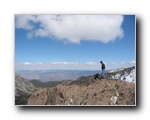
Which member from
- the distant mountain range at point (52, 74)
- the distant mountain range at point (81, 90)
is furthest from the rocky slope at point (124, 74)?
the distant mountain range at point (52, 74)

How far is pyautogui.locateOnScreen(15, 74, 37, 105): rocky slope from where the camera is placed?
21.0 feet

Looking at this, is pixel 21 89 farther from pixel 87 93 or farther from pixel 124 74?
pixel 124 74

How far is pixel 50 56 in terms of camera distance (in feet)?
21.0

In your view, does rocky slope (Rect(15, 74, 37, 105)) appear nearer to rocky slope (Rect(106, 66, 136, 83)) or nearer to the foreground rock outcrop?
the foreground rock outcrop

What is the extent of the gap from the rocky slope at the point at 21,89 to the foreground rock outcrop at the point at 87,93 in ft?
0.24

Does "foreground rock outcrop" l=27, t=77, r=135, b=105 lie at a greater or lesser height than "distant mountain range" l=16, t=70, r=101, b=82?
lesser

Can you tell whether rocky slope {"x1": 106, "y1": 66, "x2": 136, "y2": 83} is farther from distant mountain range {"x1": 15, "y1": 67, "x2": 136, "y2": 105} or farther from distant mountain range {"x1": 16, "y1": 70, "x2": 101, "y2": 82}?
distant mountain range {"x1": 16, "y1": 70, "x2": 101, "y2": 82}

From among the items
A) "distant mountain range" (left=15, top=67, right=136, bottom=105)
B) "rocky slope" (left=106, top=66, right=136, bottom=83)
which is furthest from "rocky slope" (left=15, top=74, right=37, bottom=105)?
"rocky slope" (left=106, top=66, right=136, bottom=83)

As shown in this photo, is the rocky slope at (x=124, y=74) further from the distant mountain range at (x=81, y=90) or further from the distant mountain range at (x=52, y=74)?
the distant mountain range at (x=52, y=74)

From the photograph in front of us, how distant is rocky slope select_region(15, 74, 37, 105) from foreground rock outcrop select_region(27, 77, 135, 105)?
0.07 metres

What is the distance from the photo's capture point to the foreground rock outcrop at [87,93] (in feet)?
20.9

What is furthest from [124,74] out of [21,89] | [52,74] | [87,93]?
[21,89]

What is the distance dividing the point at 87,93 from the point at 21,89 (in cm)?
90
